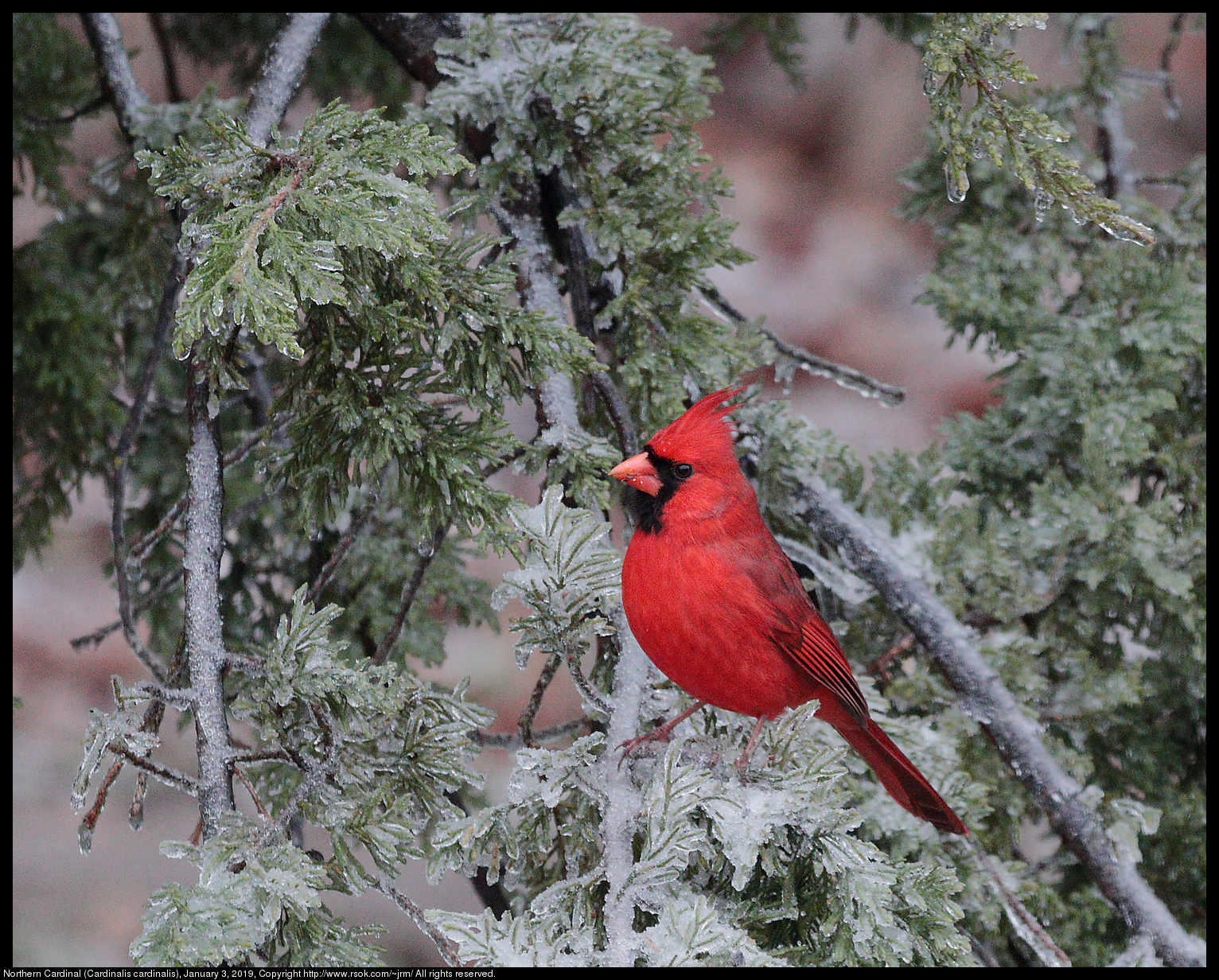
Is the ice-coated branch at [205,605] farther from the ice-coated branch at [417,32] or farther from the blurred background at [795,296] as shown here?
the blurred background at [795,296]

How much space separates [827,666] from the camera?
1.19 m

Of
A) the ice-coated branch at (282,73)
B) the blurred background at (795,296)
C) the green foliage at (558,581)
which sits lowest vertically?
the blurred background at (795,296)

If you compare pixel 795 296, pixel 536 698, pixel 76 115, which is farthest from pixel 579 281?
pixel 795 296

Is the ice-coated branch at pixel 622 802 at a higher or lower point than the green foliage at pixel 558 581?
lower

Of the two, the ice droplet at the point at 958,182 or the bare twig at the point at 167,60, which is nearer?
the ice droplet at the point at 958,182

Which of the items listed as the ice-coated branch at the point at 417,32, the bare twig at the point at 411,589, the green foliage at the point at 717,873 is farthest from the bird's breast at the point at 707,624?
the ice-coated branch at the point at 417,32

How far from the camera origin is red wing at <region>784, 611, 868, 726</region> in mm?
1174

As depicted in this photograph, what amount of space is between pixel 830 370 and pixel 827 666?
62cm

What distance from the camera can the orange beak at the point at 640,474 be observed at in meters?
1.10

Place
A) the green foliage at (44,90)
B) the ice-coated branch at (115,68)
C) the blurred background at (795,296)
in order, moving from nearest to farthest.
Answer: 1. the ice-coated branch at (115,68)
2. the green foliage at (44,90)
3. the blurred background at (795,296)

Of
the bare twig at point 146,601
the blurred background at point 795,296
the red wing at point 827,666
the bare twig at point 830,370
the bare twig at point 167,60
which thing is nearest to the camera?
the red wing at point 827,666

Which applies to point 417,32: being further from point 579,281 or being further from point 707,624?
point 707,624

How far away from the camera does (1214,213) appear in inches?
73.6

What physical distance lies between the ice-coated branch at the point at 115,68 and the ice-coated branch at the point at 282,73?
45cm
